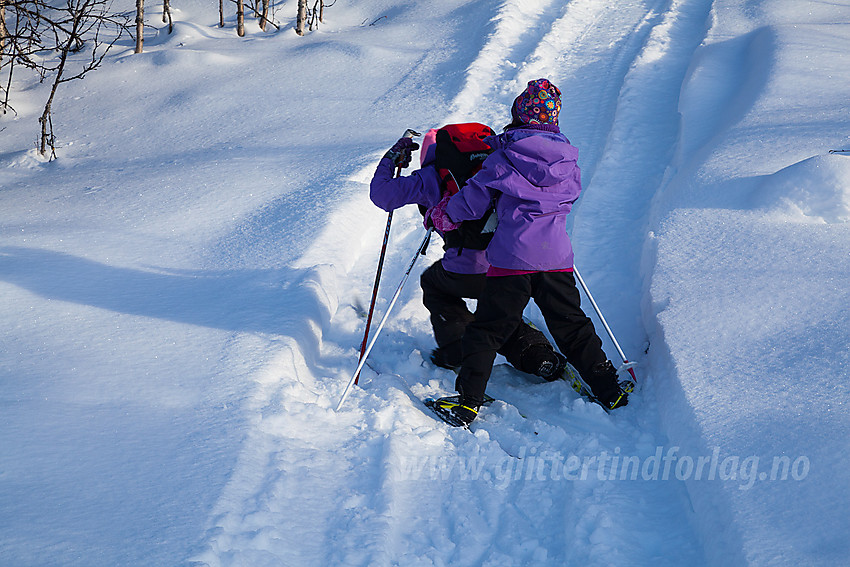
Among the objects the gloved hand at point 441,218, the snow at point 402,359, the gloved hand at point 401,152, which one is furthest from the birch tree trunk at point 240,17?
the gloved hand at point 441,218

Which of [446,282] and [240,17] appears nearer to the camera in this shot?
[446,282]

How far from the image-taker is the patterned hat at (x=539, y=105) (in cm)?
294

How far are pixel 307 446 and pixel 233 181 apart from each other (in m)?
3.54

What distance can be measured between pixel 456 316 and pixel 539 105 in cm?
125

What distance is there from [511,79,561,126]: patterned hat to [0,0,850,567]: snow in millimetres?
1232

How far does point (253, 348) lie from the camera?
10.9ft

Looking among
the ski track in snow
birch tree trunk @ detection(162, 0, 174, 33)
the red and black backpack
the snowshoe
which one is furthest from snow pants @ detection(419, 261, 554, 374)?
birch tree trunk @ detection(162, 0, 174, 33)

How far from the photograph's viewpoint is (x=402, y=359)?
3738mm

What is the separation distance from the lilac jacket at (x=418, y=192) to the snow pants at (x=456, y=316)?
87mm

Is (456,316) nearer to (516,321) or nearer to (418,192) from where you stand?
(516,321)

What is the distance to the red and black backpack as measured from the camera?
10.4ft

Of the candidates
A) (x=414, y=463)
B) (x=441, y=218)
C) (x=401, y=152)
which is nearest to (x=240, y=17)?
(x=401, y=152)

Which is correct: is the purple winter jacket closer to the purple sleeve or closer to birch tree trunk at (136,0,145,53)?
the purple sleeve

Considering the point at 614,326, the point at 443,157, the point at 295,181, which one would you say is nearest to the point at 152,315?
the point at 443,157
